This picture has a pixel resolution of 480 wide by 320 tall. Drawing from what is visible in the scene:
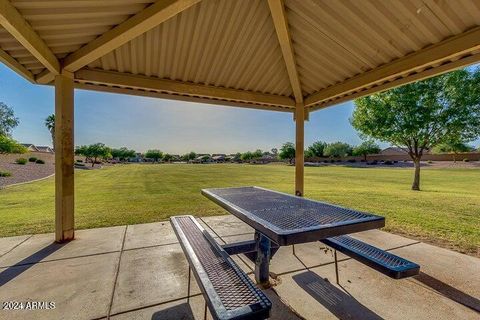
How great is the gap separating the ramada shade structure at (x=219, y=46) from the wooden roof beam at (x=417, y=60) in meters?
0.02

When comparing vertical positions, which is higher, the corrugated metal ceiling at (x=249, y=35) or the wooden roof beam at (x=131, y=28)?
the corrugated metal ceiling at (x=249, y=35)

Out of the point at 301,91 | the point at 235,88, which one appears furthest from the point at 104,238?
the point at 301,91

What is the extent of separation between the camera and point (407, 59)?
396 centimetres

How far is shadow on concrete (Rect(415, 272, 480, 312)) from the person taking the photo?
8.48 feet

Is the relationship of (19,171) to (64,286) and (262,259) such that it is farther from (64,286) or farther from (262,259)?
(262,259)

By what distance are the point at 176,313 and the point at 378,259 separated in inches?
89.0

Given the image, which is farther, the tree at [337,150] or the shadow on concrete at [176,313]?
the tree at [337,150]

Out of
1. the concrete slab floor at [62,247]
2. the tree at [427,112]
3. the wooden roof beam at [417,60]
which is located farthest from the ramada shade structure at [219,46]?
Answer: the tree at [427,112]

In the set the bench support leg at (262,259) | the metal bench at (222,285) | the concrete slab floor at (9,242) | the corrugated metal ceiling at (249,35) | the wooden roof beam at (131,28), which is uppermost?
the corrugated metal ceiling at (249,35)

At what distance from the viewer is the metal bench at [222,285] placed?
5.27 ft

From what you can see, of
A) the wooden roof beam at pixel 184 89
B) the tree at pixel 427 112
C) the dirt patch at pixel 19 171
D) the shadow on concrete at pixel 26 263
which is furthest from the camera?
the dirt patch at pixel 19 171

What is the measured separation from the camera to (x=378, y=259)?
254 centimetres

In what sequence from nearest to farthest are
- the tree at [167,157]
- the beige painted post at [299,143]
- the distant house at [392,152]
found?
the beige painted post at [299,143]
the distant house at [392,152]
the tree at [167,157]

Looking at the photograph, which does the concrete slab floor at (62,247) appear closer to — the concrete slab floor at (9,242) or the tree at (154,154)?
the concrete slab floor at (9,242)
